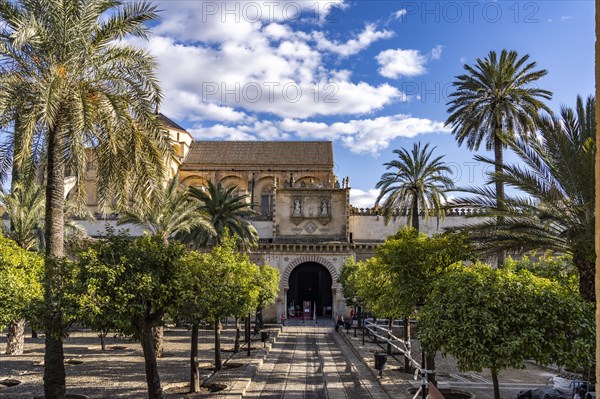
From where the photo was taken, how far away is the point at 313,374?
17.5 m

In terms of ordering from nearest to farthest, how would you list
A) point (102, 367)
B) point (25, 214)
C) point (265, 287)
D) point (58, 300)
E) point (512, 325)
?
point (512, 325)
point (58, 300)
point (102, 367)
point (25, 214)
point (265, 287)

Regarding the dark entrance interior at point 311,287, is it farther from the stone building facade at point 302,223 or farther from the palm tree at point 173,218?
the palm tree at point 173,218

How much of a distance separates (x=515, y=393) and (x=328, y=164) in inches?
1342

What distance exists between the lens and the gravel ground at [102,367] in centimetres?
1387

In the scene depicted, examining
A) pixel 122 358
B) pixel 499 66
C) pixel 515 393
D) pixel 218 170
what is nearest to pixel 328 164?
pixel 218 170

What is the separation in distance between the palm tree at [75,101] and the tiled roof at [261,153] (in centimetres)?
3640

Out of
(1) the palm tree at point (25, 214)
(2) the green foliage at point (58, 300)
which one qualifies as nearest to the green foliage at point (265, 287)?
(1) the palm tree at point (25, 214)

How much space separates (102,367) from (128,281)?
9443mm

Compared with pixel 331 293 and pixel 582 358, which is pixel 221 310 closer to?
pixel 582 358

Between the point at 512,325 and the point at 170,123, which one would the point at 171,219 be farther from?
the point at 170,123

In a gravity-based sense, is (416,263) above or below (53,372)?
above

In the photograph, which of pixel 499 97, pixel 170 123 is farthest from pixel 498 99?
pixel 170 123

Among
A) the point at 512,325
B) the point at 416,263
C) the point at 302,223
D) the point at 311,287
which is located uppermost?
the point at 302,223

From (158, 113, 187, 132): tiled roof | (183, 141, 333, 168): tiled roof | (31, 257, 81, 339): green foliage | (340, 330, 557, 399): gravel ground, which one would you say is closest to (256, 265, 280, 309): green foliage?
(340, 330, 557, 399): gravel ground
